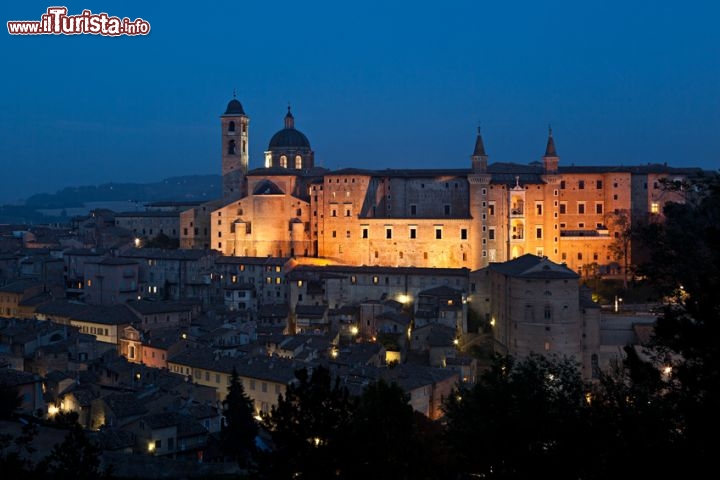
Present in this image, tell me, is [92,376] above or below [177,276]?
below

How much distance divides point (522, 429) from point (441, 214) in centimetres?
4205

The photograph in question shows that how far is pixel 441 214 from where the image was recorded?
2221 inches

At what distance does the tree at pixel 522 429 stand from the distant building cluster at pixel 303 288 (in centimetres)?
459

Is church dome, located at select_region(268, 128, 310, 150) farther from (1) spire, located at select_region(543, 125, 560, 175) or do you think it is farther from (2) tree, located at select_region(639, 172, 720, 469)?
(2) tree, located at select_region(639, 172, 720, 469)

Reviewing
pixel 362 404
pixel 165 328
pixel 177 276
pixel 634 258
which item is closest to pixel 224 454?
pixel 362 404

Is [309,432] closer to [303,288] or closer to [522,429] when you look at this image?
[522,429]

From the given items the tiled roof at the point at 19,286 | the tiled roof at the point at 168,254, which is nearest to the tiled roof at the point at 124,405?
the tiled roof at the point at 19,286

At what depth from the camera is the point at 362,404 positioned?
1844cm

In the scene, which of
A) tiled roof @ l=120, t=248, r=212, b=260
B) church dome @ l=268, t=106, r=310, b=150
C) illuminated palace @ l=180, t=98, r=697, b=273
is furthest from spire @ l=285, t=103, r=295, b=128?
tiled roof @ l=120, t=248, r=212, b=260

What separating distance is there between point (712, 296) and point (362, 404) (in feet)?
29.7

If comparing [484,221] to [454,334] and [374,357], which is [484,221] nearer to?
[454,334]

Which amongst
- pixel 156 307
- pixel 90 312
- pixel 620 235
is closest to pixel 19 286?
pixel 90 312

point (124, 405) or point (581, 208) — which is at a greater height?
point (581, 208)

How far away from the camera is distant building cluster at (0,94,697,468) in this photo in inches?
1185
